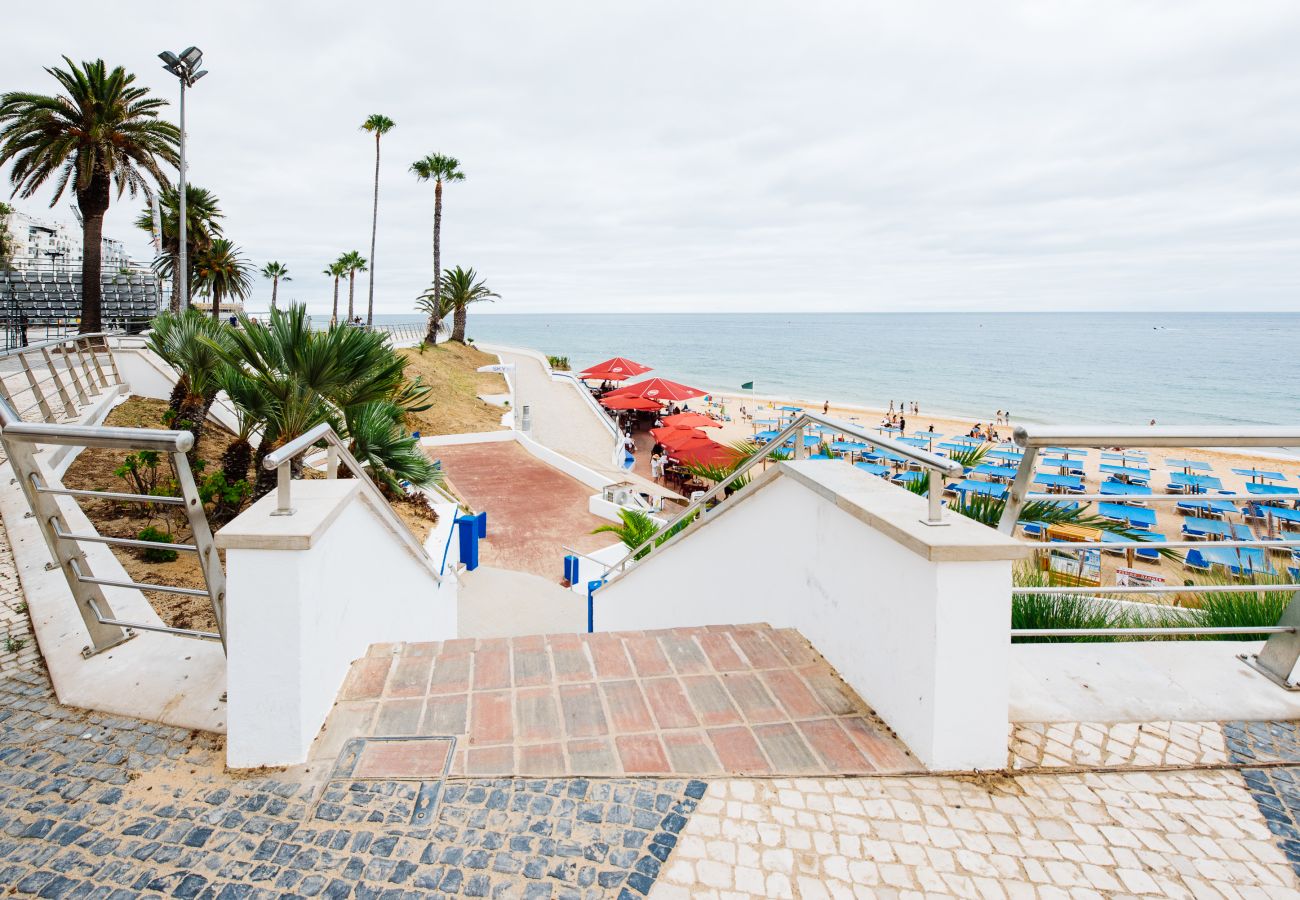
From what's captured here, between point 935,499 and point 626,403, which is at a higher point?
point 626,403

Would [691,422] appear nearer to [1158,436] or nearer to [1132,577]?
[1132,577]

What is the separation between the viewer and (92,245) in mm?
21219

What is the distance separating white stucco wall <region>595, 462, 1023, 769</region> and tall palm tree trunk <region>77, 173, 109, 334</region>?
25.1m

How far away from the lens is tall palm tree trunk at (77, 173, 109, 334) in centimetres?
2094

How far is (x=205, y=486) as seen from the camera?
320 inches

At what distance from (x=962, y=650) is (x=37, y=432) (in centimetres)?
396

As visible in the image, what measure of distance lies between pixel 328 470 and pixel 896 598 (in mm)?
2822

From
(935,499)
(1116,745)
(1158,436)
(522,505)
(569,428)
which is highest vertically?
(1158,436)

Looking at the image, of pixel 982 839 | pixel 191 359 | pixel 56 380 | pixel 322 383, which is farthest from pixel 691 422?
pixel 982 839

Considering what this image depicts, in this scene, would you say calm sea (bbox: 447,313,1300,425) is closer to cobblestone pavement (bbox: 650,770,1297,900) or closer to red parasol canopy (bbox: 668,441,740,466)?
red parasol canopy (bbox: 668,441,740,466)

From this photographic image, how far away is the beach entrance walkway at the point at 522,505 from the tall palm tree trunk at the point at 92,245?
11.9 meters

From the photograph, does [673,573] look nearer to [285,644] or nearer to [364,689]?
[364,689]

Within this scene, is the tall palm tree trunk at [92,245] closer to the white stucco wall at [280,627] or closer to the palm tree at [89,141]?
the palm tree at [89,141]

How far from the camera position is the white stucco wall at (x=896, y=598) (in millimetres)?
2588
